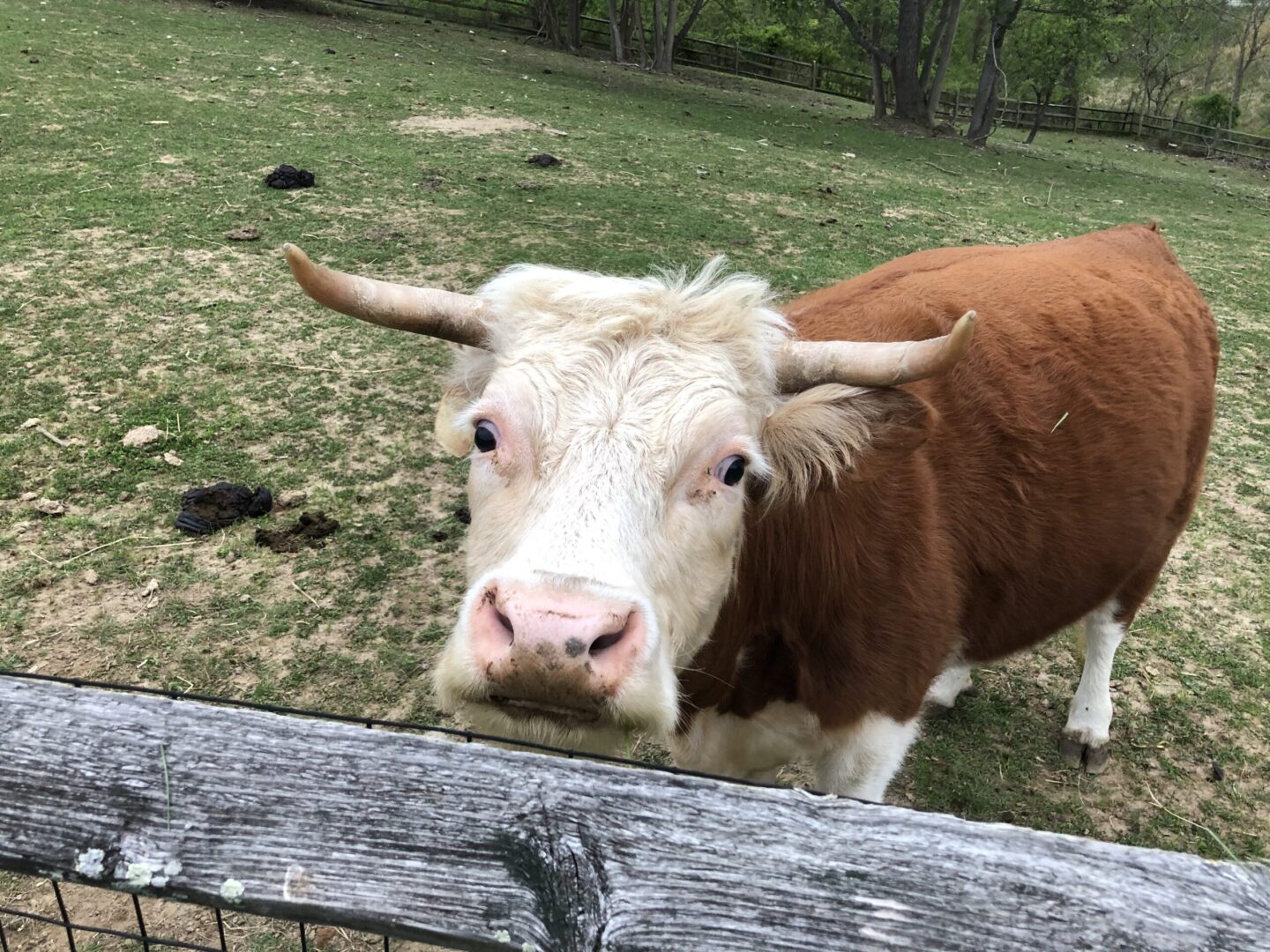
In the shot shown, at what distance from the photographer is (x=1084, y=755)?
344 centimetres

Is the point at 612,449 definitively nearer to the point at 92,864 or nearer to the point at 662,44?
the point at 92,864

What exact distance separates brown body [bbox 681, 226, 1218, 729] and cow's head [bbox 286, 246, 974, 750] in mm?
255

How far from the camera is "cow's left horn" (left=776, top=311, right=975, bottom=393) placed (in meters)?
1.82

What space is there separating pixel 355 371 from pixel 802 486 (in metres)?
3.84

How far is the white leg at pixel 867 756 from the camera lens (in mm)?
2463

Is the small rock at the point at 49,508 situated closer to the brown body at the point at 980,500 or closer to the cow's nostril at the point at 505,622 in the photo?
the brown body at the point at 980,500

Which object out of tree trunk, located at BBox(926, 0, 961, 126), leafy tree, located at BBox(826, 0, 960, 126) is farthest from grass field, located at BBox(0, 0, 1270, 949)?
tree trunk, located at BBox(926, 0, 961, 126)

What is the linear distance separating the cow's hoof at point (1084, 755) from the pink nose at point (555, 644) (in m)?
2.82

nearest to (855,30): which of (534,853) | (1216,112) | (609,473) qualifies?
(609,473)

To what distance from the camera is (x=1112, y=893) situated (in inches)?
36.6

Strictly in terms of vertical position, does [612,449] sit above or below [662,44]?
below

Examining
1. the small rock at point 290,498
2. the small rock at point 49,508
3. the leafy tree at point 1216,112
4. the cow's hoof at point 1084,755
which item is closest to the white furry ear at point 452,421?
the small rock at point 290,498

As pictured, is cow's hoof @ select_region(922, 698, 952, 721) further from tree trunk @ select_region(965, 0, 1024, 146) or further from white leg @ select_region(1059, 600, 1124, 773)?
tree trunk @ select_region(965, 0, 1024, 146)

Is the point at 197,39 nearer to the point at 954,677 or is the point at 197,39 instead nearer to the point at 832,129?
the point at 832,129
